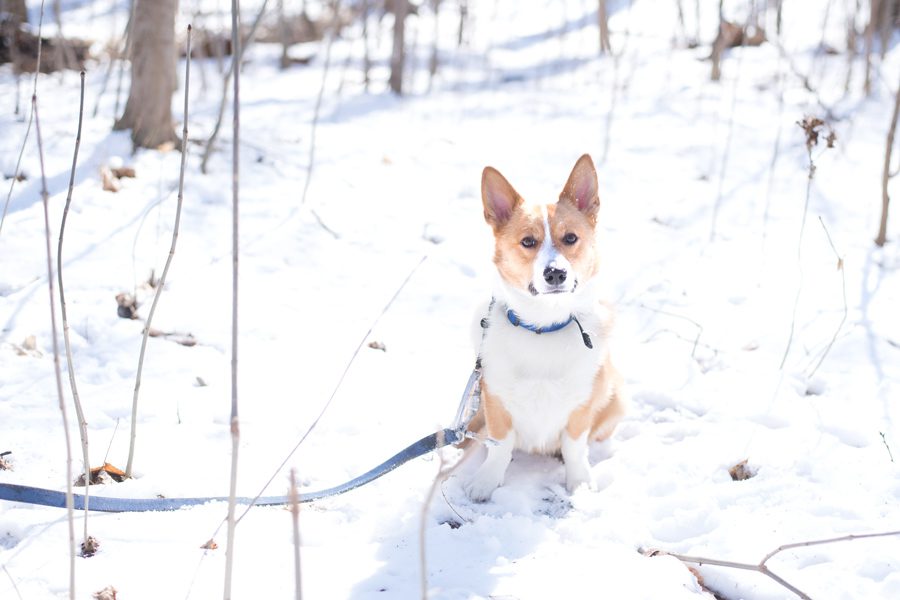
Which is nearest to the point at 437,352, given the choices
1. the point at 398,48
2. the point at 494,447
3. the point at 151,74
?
the point at 494,447

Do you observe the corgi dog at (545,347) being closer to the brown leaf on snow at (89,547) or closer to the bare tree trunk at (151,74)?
the brown leaf on snow at (89,547)

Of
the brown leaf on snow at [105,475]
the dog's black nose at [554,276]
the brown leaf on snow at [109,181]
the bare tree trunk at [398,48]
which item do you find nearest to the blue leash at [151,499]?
the brown leaf on snow at [105,475]

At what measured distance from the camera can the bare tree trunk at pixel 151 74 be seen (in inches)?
189

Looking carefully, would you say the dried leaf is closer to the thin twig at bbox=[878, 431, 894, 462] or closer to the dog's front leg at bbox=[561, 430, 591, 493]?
the dog's front leg at bbox=[561, 430, 591, 493]

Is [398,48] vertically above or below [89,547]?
above

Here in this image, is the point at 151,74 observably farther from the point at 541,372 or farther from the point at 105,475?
the point at 541,372

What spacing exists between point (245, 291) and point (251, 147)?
200 centimetres

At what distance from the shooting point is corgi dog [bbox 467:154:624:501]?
2.56 metres

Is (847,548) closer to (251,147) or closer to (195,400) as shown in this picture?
(195,400)

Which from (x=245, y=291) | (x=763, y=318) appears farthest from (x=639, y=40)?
(x=245, y=291)

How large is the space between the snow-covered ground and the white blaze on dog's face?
81 cm

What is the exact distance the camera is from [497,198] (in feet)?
9.41

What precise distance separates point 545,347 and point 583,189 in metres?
0.74

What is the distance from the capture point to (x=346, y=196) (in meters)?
5.14
